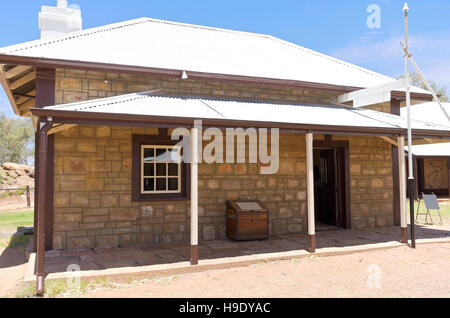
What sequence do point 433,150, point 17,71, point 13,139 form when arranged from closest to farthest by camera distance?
point 17,71 < point 433,150 < point 13,139

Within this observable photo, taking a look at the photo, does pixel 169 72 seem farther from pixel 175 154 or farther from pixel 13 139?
pixel 13 139

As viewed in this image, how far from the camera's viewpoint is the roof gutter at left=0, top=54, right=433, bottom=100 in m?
6.50

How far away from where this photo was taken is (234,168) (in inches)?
322

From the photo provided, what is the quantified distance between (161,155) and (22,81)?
3341mm

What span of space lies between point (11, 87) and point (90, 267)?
4.70 m

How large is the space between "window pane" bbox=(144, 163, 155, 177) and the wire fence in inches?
465

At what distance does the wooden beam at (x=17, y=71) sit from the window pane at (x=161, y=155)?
2.85 metres

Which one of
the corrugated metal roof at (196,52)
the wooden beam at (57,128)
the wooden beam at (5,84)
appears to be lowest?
the wooden beam at (57,128)

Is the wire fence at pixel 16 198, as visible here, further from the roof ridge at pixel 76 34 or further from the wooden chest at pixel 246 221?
the wooden chest at pixel 246 221

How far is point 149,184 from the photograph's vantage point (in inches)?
299

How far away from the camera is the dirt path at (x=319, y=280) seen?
4676 millimetres

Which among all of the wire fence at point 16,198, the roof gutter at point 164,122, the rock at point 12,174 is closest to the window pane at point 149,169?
the roof gutter at point 164,122

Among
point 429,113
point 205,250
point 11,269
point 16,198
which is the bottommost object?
point 11,269

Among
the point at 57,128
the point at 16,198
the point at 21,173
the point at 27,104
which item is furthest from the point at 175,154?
the point at 21,173
